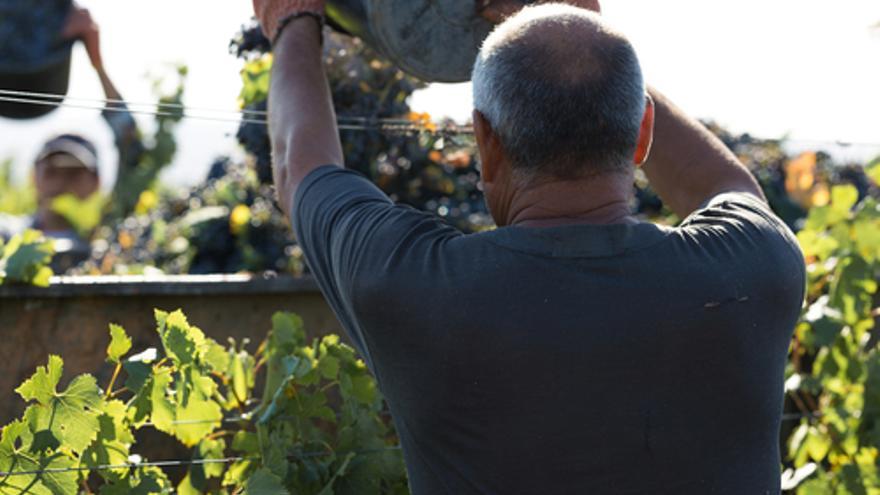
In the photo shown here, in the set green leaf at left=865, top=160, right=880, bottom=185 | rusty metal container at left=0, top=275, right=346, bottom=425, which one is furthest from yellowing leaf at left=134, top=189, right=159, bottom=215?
green leaf at left=865, top=160, right=880, bottom=185

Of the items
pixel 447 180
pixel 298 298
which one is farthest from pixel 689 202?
pixel 447 180

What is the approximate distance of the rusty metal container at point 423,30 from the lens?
2076 mm

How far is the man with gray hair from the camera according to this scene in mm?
1469

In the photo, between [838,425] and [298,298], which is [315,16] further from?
[838,425]

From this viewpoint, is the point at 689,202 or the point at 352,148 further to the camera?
the point at 352,148

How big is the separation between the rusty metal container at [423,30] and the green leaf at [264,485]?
0.74m

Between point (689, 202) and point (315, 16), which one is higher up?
point (315, 16)

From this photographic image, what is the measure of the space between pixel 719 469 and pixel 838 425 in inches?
66.9

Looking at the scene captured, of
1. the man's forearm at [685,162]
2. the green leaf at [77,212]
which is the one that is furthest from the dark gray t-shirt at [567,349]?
the green leaf at [77,212]

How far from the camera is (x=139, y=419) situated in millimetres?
2059

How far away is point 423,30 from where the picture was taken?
2.10 meters

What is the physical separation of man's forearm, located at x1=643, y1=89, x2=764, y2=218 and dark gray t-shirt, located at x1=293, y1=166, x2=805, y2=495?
33cm

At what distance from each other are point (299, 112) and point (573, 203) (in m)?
0.48

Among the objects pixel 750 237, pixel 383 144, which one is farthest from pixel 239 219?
pixel 750 237
